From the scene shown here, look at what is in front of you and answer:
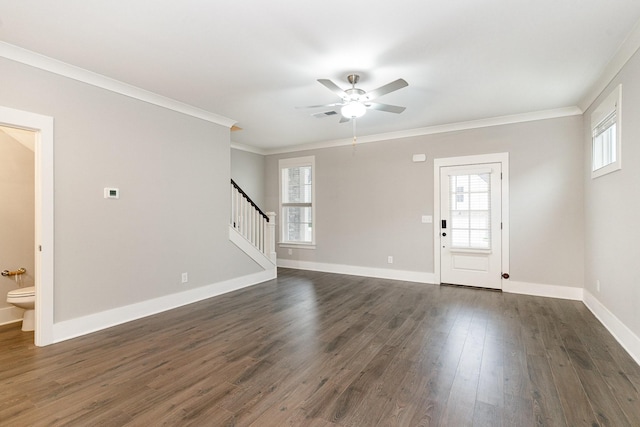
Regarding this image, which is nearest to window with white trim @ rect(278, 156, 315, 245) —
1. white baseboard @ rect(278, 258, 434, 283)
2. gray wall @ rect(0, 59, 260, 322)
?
white baseboard @ rect(278, 258, 434, 283)

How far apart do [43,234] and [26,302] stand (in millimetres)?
885

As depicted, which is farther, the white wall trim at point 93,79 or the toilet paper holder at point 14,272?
the toilet paper holder at point 14,272

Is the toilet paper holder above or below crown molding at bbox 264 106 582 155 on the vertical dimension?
below

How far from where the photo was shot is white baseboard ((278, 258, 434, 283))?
18.3 ft

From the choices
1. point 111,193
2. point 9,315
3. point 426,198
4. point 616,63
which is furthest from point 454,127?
point 9,315

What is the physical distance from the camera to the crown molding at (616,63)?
8.41 feet

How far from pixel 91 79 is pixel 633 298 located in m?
5.61

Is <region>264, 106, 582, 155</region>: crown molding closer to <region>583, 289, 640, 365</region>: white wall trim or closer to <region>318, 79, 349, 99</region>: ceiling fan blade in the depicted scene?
<region>583, 289, 640, 365</region>: white wall trim

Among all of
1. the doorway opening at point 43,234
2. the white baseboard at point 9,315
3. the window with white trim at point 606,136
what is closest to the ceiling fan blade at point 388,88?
the window with white trim at point 606,136

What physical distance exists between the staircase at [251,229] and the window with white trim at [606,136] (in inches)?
187

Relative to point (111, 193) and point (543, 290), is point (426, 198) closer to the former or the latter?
point (543, 290)

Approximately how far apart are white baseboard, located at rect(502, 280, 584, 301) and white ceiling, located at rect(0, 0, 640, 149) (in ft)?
8.63

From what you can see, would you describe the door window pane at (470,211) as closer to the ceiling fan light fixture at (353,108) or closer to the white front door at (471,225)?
the white front door at (471,225)

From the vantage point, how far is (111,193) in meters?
3.49
